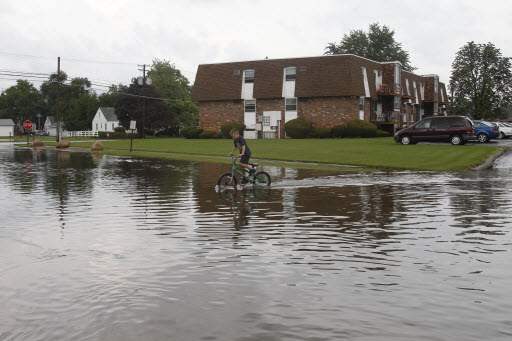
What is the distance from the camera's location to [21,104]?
159 meters

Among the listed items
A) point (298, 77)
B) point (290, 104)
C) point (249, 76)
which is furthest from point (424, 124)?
point (249, 76)

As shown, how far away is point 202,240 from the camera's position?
31.6 ft

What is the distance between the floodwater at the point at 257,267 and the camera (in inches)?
219

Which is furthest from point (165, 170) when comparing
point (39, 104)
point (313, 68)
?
point (39, 104)

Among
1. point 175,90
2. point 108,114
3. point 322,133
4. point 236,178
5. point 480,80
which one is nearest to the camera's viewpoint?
point 236,178

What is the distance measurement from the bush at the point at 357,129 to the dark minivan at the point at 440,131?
36.2 feet

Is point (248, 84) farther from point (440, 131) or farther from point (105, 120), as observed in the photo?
point (105, 120)

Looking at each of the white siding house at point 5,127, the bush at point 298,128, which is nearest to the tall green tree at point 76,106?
the white siding house at point 5,127

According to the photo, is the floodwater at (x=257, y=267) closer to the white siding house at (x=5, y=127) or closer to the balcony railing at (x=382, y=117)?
the balcony railing at (x=382, y=117)

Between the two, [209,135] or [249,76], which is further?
[249,76]

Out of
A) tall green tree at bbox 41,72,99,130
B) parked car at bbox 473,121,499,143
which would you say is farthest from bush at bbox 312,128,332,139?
tall green tree at bbox 41,72,99,130

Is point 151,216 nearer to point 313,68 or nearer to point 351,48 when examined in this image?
point 313,68

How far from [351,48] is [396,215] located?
90.5 meters

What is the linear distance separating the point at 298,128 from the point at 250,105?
8651 millimetres
